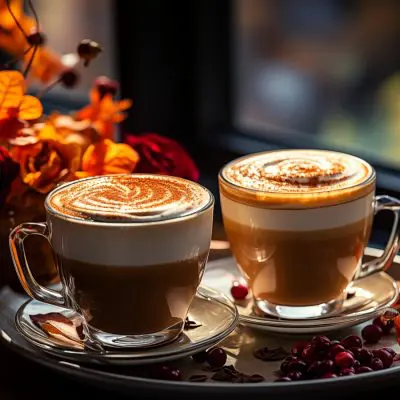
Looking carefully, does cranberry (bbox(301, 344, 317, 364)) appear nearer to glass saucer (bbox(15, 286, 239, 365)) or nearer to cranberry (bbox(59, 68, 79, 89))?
glass saucer (bbox(15, 286, 239, 365))

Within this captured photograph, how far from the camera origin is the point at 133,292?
0.86 meters

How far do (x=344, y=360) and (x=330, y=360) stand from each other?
0.01 m

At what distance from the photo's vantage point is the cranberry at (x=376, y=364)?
0.85 metres

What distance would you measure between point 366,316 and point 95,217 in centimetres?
30

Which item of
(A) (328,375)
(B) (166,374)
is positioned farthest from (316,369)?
(B) (166,374)

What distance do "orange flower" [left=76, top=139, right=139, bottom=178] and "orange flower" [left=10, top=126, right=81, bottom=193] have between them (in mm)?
14

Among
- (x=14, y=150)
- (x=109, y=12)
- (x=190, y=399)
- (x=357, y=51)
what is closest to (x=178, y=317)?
(x=190, y=399)

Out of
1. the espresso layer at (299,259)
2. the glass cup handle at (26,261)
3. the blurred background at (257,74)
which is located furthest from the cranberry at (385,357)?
the blurred background at (257,74)

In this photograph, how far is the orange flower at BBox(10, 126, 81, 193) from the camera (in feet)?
3.34

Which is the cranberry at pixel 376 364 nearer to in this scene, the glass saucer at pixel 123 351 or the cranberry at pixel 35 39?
the glass saucer at pixel 123 351

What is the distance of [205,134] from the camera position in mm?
1666

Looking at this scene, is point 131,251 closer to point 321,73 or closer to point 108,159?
point 108,159

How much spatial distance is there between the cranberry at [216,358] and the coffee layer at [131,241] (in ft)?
0.31

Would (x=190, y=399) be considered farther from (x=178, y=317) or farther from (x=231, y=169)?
(x=231, y=169)
